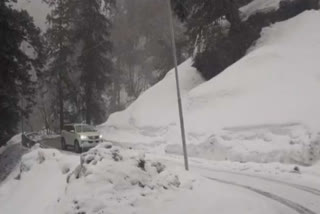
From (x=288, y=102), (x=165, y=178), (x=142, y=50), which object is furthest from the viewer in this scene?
(x=142, y=50)

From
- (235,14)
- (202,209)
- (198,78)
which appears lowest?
(202,209)

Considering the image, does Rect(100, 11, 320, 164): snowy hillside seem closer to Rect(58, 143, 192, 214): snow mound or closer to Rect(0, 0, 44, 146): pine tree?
Rect(0, 0, 44, 146): pine tree

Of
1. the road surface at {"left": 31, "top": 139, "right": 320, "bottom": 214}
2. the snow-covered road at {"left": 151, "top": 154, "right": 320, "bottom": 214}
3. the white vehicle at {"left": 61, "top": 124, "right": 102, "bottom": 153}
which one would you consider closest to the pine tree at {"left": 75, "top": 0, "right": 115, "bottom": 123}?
the white vehicle at {"left": 61, "top": 124, "right": 102, "bottom": 153}

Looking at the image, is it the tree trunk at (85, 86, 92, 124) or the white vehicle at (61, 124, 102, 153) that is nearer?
the white vehicle at (61, 124, 102, 153)

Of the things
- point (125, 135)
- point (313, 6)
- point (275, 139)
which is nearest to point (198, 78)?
point (125, 135)

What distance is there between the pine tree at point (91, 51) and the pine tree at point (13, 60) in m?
12.7

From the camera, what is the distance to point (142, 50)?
222 ft

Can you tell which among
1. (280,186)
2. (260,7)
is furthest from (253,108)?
(260,7)

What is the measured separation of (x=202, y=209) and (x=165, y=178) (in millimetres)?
2086

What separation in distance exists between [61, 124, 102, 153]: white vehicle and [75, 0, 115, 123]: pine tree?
18.2m

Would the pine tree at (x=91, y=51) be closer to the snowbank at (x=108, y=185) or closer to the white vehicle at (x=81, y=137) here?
the white vehicle at (x=81, y=137)

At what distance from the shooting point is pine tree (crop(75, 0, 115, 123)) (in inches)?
1933

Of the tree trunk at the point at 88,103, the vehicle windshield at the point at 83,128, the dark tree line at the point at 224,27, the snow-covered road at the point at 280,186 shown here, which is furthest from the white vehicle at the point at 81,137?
the tree trunk at the point at 88,103

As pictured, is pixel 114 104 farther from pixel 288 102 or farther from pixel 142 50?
pixel 288 102
